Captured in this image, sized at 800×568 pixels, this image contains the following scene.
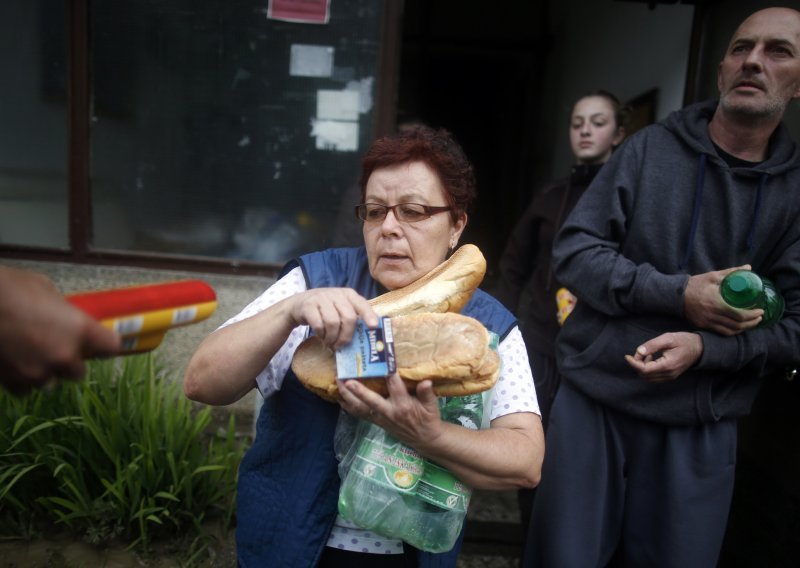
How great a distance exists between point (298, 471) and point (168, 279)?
2.43 meters

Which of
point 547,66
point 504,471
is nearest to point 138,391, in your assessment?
point 504,471

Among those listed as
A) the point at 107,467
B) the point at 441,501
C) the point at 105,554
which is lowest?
the point at 105,554

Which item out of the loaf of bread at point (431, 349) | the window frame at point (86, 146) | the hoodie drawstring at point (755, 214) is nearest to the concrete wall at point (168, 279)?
the window frame at point (86, 146)

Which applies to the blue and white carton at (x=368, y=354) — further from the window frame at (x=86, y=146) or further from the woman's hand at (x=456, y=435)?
the window frame at (x=86, y=146)

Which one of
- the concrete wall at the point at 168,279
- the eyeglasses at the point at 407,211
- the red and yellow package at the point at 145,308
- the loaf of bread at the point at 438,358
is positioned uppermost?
the eyeglasses at the point at 407,211

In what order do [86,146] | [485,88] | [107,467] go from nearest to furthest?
[107,467]
[86,146]
[485,88]

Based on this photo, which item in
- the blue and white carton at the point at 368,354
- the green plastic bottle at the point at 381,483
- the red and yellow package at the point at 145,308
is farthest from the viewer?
the green plastic bottle at the point at 381,483

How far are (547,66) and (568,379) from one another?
5106 mm

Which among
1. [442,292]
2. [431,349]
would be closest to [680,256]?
[442,292]

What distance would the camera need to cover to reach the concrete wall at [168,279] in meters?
3.50

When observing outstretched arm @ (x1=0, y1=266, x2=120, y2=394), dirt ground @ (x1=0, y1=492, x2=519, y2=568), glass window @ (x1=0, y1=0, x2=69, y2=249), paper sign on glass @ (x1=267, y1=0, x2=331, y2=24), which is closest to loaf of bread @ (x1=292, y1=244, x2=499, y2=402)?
outstretched arm @ (x1=0, y1=266, x2=120, y2=394)

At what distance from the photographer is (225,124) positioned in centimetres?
348

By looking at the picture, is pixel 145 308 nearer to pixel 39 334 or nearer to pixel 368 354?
pixel 39 334

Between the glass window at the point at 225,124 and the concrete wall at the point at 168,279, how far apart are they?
6.2 inches
